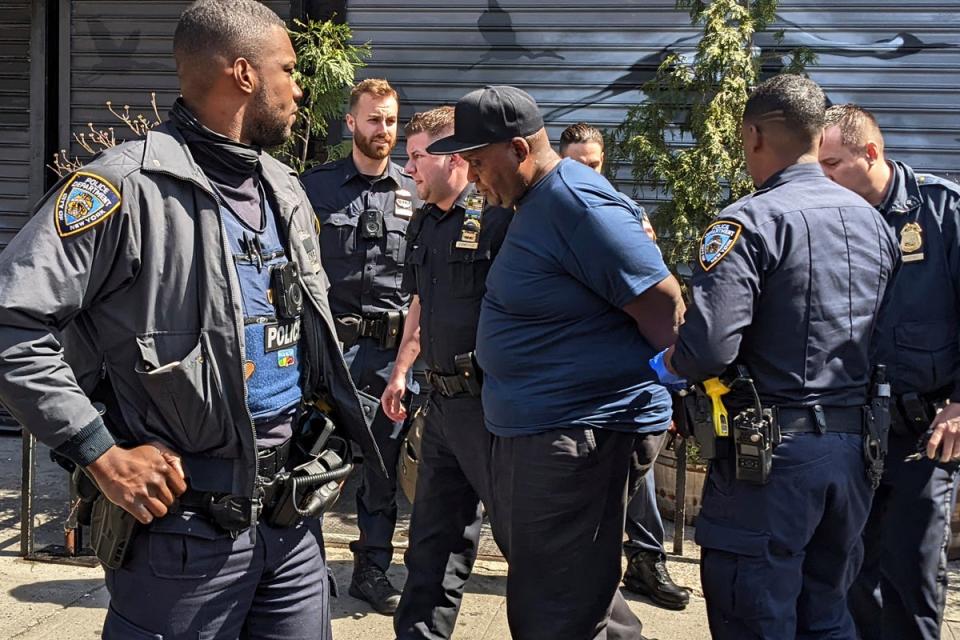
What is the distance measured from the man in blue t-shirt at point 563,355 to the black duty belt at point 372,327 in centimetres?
174

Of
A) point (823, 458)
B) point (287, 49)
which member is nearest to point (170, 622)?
point (287, 49)

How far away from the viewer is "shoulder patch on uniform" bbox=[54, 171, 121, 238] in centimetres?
226

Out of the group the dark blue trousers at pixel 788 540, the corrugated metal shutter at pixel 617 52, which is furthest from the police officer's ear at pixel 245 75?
the corrugated metal shutter at pixel 617 52

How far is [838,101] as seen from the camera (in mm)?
6461

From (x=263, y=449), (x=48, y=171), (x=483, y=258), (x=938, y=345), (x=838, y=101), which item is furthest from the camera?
(x=48, y=171)

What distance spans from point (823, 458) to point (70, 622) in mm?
3247

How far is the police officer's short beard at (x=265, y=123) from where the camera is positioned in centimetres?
257

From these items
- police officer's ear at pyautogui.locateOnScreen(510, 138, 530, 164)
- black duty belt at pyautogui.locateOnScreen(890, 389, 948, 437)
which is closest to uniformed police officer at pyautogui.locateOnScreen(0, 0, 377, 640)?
police officer's ear at pyautogui.locateOnScreen(510, 138, 530, 164)

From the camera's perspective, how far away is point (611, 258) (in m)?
2.93

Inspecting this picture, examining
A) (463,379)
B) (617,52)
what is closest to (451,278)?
(463,379)

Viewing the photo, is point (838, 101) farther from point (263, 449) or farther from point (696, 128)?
point (263, 449)

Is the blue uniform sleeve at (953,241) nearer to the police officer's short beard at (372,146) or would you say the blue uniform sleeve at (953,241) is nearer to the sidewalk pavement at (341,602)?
the sidewalk pavement at (341,602)

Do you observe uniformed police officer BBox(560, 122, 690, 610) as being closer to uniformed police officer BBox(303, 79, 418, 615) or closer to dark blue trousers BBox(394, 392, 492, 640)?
dark blue trousers BBox(394, 392, 492, 640)

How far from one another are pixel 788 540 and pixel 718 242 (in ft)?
2.98
